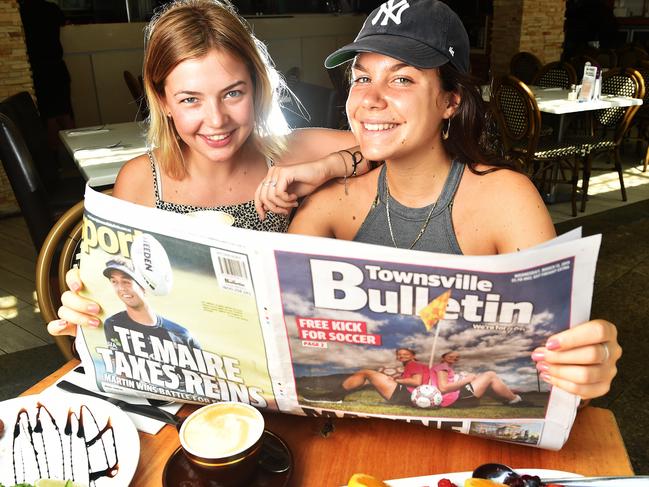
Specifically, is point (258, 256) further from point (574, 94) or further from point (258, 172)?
point (574, 94)

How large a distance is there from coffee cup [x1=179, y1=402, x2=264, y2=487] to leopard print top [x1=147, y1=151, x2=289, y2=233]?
2.61ft

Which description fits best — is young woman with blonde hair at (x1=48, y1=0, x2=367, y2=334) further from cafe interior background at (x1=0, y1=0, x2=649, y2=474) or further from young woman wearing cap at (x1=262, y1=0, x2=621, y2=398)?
cafe interior background at (x1=0, y1=0, x2=649, y2=474)

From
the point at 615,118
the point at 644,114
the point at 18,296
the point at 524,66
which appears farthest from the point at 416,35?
the point at 524,66

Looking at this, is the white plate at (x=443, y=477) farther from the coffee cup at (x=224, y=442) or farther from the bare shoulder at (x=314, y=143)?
the bare shoulder at (x=314, y=143)

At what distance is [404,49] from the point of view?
3.37 ft

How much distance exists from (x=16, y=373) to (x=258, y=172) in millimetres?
1640

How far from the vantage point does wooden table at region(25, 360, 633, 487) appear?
31.6 inches

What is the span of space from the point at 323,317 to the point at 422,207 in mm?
529

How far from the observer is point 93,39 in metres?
A: 6.02

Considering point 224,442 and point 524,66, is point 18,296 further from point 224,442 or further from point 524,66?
point 524,66

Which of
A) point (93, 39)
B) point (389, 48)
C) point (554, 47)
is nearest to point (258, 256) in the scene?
point (389, 48)

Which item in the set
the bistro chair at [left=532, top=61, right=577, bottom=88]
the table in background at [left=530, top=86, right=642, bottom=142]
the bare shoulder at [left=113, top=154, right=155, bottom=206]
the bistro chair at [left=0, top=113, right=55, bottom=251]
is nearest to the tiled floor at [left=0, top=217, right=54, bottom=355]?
the bistro chair at [left=0, top=113, right=55, bottom=251]

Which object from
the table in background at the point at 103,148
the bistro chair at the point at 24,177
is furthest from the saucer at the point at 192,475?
the bistro chair at the point at 24,177

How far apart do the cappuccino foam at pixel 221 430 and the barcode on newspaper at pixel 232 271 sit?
16 cm
